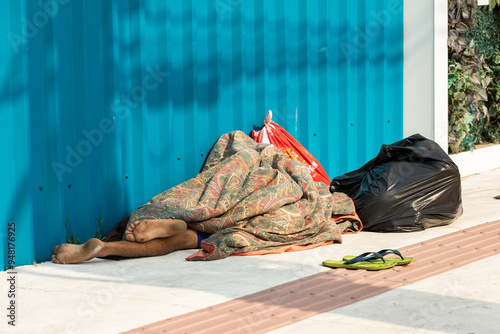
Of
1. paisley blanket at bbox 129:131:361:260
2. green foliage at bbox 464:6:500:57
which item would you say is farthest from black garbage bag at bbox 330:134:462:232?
green foliage at bbox 464:6:500:57

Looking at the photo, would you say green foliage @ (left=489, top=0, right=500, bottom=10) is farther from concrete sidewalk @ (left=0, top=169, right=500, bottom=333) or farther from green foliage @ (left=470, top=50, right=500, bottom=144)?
concrete sidewalk @ (left=0, top=169, right=500, bottom=333)

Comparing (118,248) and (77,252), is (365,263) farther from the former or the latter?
(77,252)

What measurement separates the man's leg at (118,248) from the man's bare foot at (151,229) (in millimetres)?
59

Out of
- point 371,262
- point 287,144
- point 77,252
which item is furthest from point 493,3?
point 77,252

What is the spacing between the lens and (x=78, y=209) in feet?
17.2

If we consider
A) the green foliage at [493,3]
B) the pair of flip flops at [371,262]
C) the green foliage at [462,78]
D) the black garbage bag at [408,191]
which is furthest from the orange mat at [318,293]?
the green foliage at [493,3]

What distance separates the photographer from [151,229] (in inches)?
196

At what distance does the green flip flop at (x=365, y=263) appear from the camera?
15.1ft

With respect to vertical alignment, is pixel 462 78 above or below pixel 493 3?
below

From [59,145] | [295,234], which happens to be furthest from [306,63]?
[59,145]

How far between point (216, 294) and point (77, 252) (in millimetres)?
1188

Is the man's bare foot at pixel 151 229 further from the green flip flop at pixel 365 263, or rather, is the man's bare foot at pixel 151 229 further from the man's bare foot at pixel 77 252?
the green flip flop at pixel 365 263

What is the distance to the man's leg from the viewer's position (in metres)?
4.84

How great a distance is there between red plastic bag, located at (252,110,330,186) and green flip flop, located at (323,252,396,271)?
1752 millimetres
